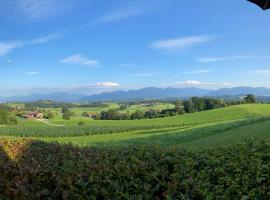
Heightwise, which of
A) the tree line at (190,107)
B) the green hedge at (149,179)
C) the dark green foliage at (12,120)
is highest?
the green hedge at (149,179)

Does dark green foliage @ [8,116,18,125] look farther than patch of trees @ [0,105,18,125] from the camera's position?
No

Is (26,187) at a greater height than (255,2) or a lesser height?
lesser

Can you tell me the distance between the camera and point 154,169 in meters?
6.31

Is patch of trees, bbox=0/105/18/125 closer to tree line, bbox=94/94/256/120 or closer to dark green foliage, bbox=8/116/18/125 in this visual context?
dark green foliage, bbox=8/116/18/125

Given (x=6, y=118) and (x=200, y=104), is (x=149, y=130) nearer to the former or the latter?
(x=200, y=104)

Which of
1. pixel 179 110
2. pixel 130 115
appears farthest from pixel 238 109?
pixel 130 115

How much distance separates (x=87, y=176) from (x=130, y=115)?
339 ft

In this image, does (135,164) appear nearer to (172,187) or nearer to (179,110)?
(172,187)

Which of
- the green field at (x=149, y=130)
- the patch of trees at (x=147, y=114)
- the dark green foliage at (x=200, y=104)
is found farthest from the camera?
the dark green foliage at (x=200, y=104)

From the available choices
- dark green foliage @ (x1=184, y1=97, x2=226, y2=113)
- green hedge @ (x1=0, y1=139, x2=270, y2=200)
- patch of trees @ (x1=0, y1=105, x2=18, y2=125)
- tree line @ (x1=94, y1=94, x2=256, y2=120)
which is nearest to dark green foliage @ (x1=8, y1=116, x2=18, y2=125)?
patch of trees @ (x1=0, y1=105, x2=18, y2=125)

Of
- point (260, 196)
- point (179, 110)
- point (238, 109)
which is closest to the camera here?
point (260, 196)

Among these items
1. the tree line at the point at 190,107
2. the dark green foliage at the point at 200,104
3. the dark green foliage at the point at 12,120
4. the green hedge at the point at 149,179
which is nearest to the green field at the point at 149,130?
the tree line at the point at 190,107

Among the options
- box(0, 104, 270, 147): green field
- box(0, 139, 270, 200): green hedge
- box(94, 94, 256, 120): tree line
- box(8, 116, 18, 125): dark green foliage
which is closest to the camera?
box(0, 139, 270, 200): green hedge

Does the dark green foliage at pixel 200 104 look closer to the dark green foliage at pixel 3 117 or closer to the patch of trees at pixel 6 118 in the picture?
the patch of trees at pixel 6 118
